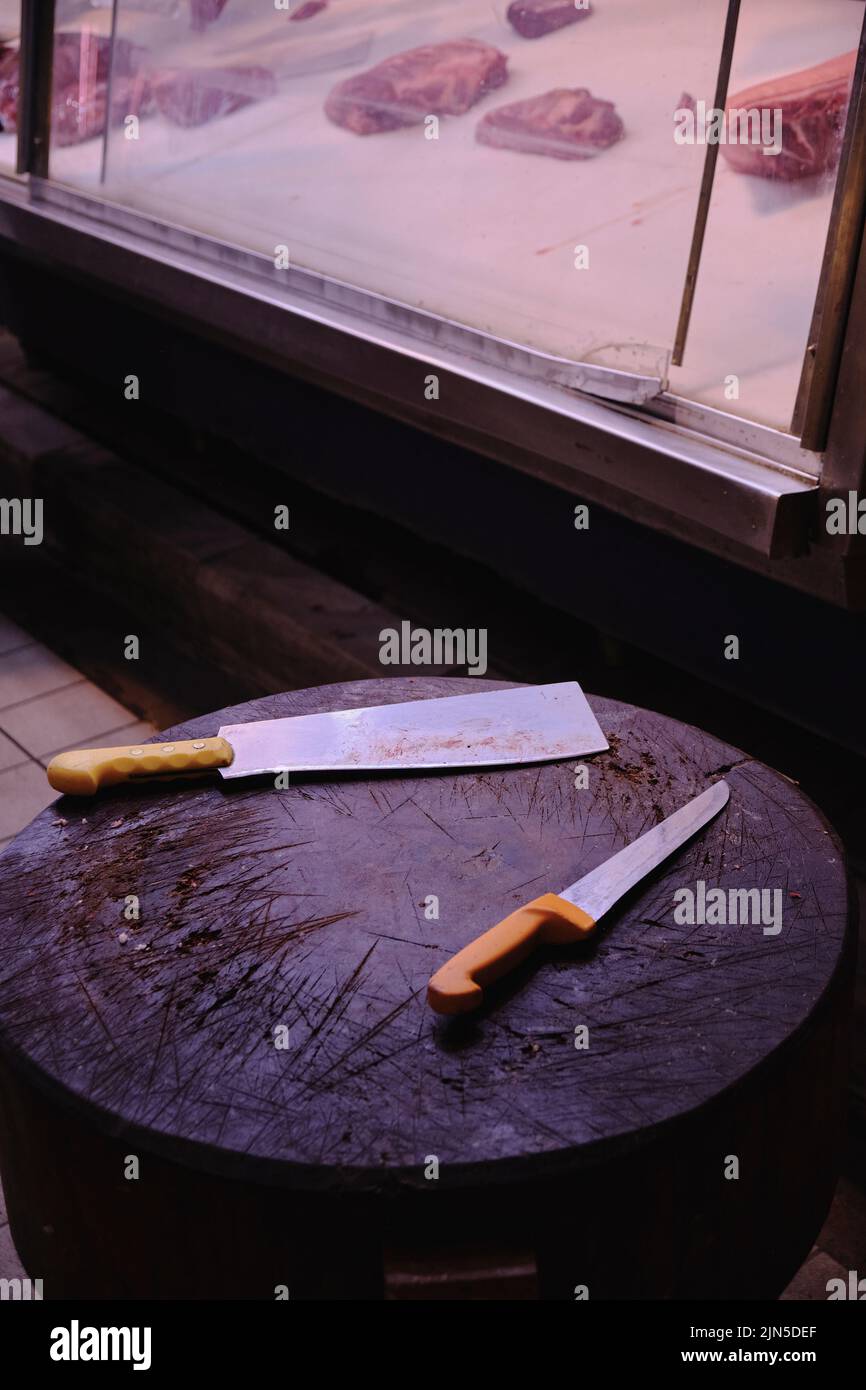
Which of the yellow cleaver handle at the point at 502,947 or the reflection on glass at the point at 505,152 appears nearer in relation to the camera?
the yellow cleaver handle at the point at 502,947

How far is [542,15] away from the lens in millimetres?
3004

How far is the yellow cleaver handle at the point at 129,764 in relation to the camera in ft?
5.60

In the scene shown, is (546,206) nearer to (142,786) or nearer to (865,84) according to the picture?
(865,84)

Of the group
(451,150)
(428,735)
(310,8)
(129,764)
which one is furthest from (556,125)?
(129,764)

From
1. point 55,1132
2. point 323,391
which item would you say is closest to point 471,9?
point 323,391

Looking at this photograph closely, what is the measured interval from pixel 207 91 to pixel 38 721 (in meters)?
1.91

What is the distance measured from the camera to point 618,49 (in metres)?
2.83

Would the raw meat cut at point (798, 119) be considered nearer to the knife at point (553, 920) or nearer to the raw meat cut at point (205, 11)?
the knife at point (553, 920)

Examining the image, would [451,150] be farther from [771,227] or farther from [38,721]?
[38,721]

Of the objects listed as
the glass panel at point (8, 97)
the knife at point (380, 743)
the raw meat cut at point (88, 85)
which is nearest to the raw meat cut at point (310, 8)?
the raw meat cut at point (88, 85)

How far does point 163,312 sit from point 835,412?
2.41m

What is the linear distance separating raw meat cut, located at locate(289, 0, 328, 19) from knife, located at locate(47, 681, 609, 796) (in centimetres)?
247

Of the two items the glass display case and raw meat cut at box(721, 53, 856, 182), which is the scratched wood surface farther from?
raw meat cut at box(721, 53, 856, 182)

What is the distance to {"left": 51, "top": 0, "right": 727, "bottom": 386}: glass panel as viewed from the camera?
276 cm
